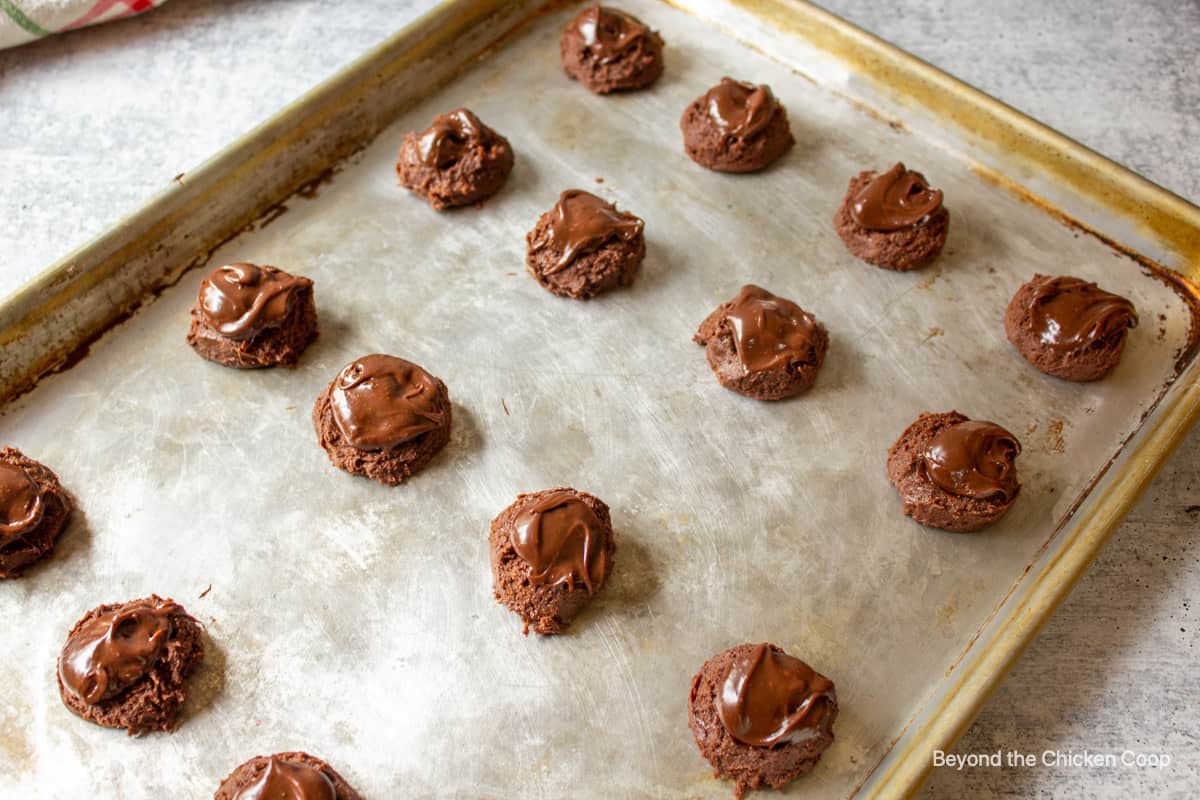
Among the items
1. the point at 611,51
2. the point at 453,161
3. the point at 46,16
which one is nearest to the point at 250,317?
the point at 453,161

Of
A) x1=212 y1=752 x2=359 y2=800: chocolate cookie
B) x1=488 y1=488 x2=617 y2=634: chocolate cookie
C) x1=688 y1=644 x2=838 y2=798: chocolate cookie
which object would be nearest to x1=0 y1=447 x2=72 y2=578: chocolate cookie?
x1=212 y1=752 x2=359 y2=800: chocolate cookie

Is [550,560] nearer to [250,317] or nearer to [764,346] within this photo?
[764,346]

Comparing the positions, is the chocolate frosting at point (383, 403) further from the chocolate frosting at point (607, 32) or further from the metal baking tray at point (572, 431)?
the chocolate frosting at point (607, 32)

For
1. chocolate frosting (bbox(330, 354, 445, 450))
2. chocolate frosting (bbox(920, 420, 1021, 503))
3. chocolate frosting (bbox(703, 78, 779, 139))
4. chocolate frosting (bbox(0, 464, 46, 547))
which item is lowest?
chocolate frosting (bbox(0, 464, 46, 547))

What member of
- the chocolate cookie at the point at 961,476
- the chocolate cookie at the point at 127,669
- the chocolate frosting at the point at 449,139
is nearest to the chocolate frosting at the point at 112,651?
the chocolate cookie at the point at 127,669

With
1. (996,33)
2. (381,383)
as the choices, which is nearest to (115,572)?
(381,383)

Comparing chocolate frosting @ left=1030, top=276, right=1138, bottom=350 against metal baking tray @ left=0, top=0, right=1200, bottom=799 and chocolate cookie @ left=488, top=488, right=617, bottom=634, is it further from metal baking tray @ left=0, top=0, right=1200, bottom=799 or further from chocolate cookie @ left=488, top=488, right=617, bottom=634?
chocolate cookie @ left=488, top=488, right=617, bottom=634
